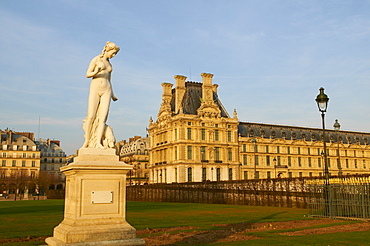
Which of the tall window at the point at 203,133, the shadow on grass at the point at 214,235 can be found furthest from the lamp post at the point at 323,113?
the tall window at the point at 203,133

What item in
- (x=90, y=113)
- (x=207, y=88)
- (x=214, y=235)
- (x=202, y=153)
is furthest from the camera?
(x=207, y=88)

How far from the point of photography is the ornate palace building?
73.2 metres

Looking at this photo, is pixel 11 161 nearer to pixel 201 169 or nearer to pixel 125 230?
pixel 201 169

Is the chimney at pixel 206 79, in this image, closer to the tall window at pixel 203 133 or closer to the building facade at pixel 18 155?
the tall window at pixel 203 133

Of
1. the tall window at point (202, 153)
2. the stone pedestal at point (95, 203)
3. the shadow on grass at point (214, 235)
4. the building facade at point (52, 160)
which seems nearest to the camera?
the stone pedestal at point (95, 203)

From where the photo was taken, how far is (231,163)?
7738cm

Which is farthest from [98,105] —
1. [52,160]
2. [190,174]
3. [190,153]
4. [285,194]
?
[52,160]

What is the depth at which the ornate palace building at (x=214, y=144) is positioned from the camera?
240 ft

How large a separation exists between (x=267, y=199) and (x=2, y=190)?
215 ft

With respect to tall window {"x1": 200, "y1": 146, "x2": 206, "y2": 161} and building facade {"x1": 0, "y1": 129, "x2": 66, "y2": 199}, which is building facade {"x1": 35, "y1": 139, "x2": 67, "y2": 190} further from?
tall window {"x1": 200, "y1": 146, "x2": 206, "y2": 161}

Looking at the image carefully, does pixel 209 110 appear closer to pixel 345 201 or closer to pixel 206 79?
pixel 206 79

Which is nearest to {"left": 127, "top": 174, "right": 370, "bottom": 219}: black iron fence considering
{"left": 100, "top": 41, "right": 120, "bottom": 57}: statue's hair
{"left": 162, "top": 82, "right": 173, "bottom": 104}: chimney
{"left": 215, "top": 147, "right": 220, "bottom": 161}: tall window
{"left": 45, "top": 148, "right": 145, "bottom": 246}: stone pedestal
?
{"left": 45, "top": 148, "right": 145, "bottom": 246}: stone pedestal

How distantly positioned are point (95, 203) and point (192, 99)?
6914cm

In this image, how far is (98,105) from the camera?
400 inches
